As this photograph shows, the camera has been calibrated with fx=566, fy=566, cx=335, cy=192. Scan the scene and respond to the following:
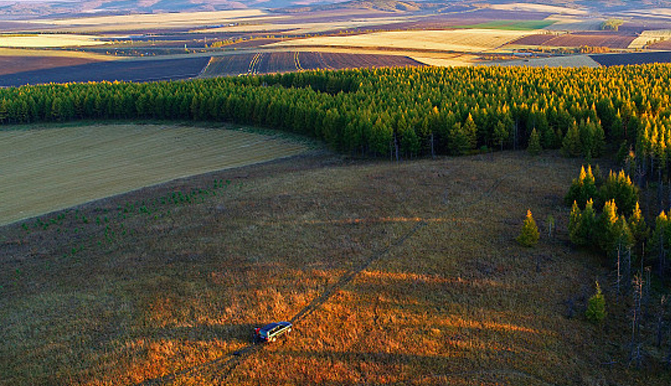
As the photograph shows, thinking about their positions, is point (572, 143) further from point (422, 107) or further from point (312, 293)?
point (312, 293)

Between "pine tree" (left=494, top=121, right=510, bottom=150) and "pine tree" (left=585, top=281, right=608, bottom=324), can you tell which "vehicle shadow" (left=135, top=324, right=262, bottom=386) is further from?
"pine tree" (left=494, top=121, right=510, bottom=150)

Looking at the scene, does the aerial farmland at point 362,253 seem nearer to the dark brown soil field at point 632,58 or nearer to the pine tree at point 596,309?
the pine tree at point 596,309

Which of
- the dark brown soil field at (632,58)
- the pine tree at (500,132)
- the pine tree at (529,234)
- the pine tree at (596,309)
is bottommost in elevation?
the pine tree at (596,309)

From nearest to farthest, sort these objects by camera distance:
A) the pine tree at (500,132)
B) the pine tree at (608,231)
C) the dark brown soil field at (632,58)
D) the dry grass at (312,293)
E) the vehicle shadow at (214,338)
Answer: the vehicle shadow at (214,338) < the dry grass at (312,293) < the pine tree at (608,231) < the pine tree at (500,132) < the dark brown soil field at (632,58)

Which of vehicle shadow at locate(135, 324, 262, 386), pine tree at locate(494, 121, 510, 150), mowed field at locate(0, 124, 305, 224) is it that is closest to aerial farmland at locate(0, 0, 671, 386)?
vehicle shadow at locate(135, 324, 262, 386)

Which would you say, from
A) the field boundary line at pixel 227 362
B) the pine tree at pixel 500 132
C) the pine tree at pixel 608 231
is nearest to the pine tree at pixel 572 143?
the pine tree at pixel 500 132

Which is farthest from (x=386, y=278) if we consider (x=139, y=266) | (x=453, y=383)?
(x=139, y=266)

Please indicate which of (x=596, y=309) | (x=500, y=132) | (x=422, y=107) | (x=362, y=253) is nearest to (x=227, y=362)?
(x=362, y=253)
